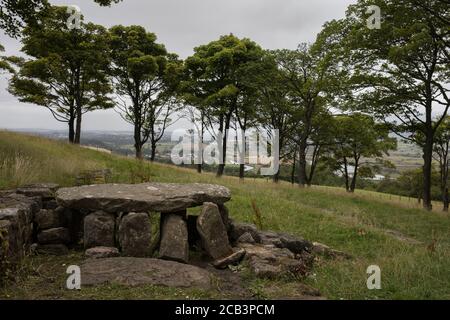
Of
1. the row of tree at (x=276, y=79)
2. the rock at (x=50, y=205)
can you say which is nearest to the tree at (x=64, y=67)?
the row of tree at (x=276, y=79)

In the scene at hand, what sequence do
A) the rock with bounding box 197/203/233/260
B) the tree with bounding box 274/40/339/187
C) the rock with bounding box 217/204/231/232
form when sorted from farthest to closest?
the tree with bounding box 274/40/339/187 < the rock with bounding box 217/204/231/232 < the rock with bounding box 197/203/233/260

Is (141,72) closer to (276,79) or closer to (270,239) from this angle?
(276,79)

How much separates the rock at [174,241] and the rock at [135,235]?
333mm

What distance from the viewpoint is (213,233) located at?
7188mm

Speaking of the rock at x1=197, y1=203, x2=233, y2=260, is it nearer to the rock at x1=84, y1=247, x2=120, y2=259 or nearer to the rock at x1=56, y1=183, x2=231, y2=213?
the rock at x1=56, y1=183, x2=231, y2=213

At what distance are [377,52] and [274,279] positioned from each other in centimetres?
1649

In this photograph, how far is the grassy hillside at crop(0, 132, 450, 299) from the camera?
18.0 feet

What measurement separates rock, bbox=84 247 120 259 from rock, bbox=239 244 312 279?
249 centimetres

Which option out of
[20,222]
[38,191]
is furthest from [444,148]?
[20,222]

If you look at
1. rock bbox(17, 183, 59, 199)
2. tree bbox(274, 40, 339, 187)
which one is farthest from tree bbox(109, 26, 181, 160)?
rock bbox(17, 183, 59, 199)

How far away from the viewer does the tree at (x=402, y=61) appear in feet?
52.7

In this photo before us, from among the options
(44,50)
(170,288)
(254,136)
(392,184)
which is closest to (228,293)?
(170,288)
